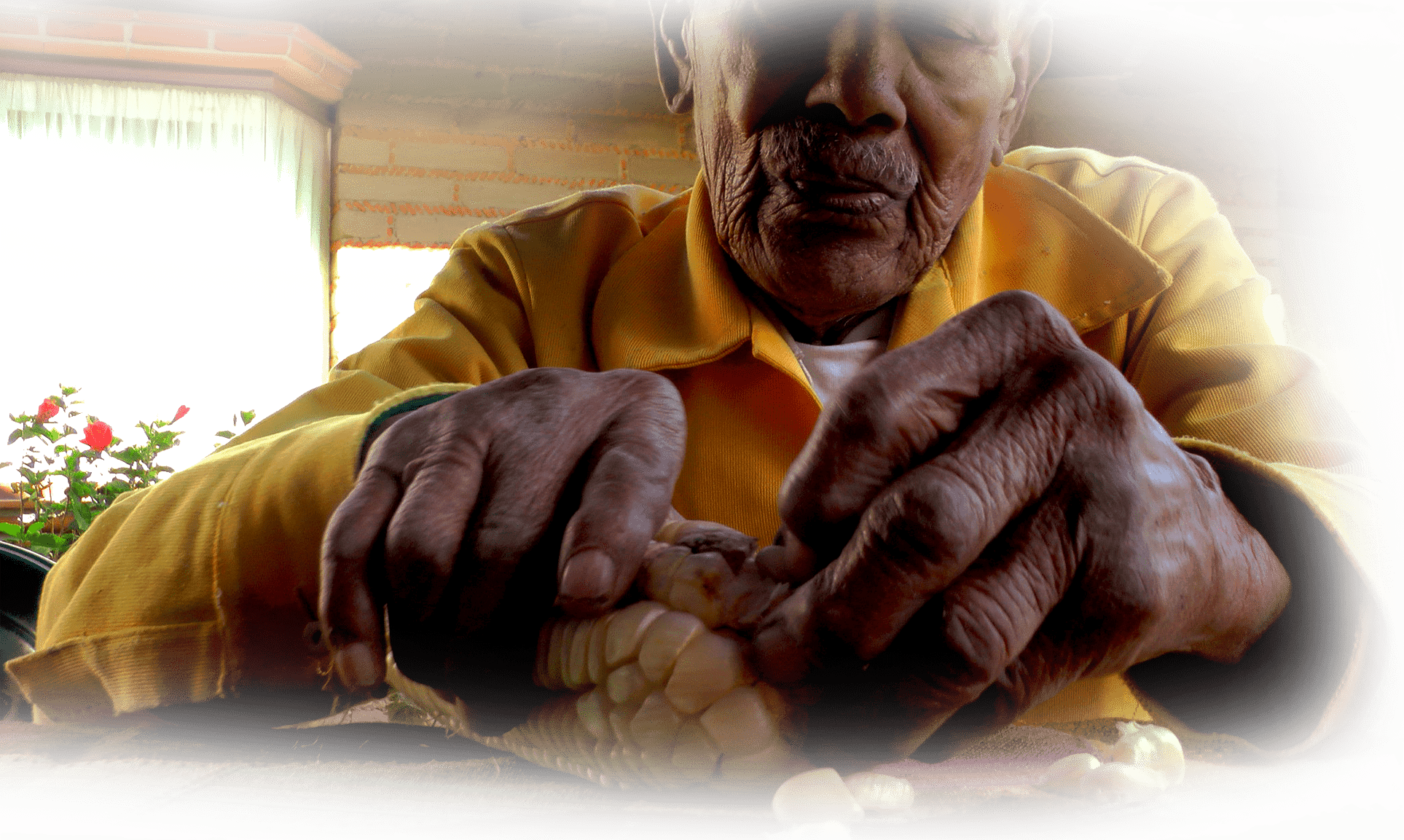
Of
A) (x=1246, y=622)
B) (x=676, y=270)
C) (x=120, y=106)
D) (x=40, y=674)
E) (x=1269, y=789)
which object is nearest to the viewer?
(x=1269, y=789)

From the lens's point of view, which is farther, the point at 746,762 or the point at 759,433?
the point at 759,433

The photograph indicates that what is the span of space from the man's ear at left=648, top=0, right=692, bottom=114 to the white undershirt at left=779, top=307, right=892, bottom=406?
304 millimetres

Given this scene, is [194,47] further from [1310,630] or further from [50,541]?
[1310,630]

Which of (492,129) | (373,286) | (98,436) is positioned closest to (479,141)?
(492,129)

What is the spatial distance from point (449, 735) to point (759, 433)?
52cm

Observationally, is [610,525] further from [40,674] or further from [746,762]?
[40,674]

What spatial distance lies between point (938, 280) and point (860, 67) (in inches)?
11.5

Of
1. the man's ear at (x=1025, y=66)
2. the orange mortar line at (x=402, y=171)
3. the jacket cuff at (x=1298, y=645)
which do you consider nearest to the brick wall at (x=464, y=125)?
the orange mortar line at (x=402, y=171)

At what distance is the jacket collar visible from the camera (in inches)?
39.6

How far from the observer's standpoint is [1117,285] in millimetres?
1024

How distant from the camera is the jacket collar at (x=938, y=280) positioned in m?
1.00

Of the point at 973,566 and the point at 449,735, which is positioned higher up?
the point at 973,566

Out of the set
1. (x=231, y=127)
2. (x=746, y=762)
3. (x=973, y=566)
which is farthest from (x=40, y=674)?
(x=231, y=127)

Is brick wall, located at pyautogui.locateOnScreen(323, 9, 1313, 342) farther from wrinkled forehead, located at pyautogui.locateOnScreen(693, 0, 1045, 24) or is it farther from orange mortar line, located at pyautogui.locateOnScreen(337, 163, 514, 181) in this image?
wrinkled forehead, located at pyautogui.locateOnScreen(693, 0, 1045, 24)
